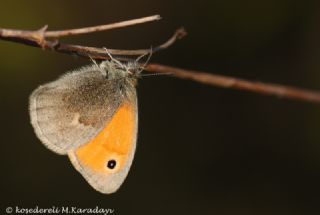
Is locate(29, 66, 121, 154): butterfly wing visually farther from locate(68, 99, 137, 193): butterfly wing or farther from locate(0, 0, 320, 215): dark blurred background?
locate(0, 0, 320, 215): dark blurred background

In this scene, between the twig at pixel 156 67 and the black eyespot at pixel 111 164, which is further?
the black eyespot at pixel 111 164

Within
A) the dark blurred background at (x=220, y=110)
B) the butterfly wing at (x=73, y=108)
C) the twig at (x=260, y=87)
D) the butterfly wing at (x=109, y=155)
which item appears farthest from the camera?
the dark blurred background at (x=220, y=110)

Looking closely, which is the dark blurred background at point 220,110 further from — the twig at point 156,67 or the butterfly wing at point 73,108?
the twig at point 156,67

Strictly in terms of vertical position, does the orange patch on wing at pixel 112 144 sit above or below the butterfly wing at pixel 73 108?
below

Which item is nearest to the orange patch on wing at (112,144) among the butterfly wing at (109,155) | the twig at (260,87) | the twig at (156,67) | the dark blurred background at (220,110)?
the butterfly wing at (109,155)

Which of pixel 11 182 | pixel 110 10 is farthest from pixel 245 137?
pixel 11 182

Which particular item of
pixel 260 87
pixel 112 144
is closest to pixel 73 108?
pixel 112 144

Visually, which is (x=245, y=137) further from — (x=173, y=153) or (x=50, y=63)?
(x=50, y=63)
